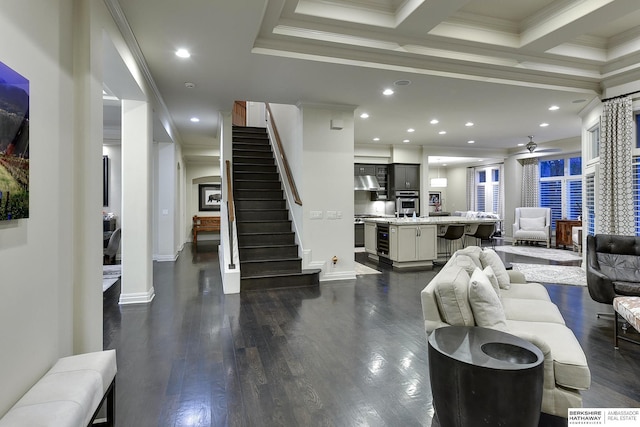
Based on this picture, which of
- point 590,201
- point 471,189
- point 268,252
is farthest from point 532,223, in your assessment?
point 268,252

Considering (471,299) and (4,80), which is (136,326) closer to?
(4,80)

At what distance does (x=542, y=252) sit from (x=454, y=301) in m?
8.08

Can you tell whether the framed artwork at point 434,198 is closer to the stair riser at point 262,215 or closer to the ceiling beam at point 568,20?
the stair riser at point 262,215

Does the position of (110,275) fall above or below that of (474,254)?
below

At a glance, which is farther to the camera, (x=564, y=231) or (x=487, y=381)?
(x=564, y=231)

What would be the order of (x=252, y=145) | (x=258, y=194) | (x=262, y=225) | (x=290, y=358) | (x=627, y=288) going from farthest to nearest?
(x=252, y=145), (x=258, y=194), (x=262, y=225), (x=627, y=288), (x=290, y=358)

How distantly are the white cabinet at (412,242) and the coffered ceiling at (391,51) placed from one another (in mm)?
2294

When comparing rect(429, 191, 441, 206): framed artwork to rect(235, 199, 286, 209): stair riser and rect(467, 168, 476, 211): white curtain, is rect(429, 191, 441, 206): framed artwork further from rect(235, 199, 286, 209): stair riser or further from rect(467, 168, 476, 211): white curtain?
rect(235, 199, 286, 209): stair riser

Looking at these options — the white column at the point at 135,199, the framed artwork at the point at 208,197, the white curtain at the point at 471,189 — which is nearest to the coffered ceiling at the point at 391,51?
the white column at the point at 135,199

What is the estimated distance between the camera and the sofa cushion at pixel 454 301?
2068 millimetres

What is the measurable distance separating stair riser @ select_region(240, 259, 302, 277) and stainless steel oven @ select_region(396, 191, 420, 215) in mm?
5231

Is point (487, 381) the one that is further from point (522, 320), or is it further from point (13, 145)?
point (13, 145)

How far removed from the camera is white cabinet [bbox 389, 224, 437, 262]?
6.56 metres

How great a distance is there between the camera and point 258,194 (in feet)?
22.1
